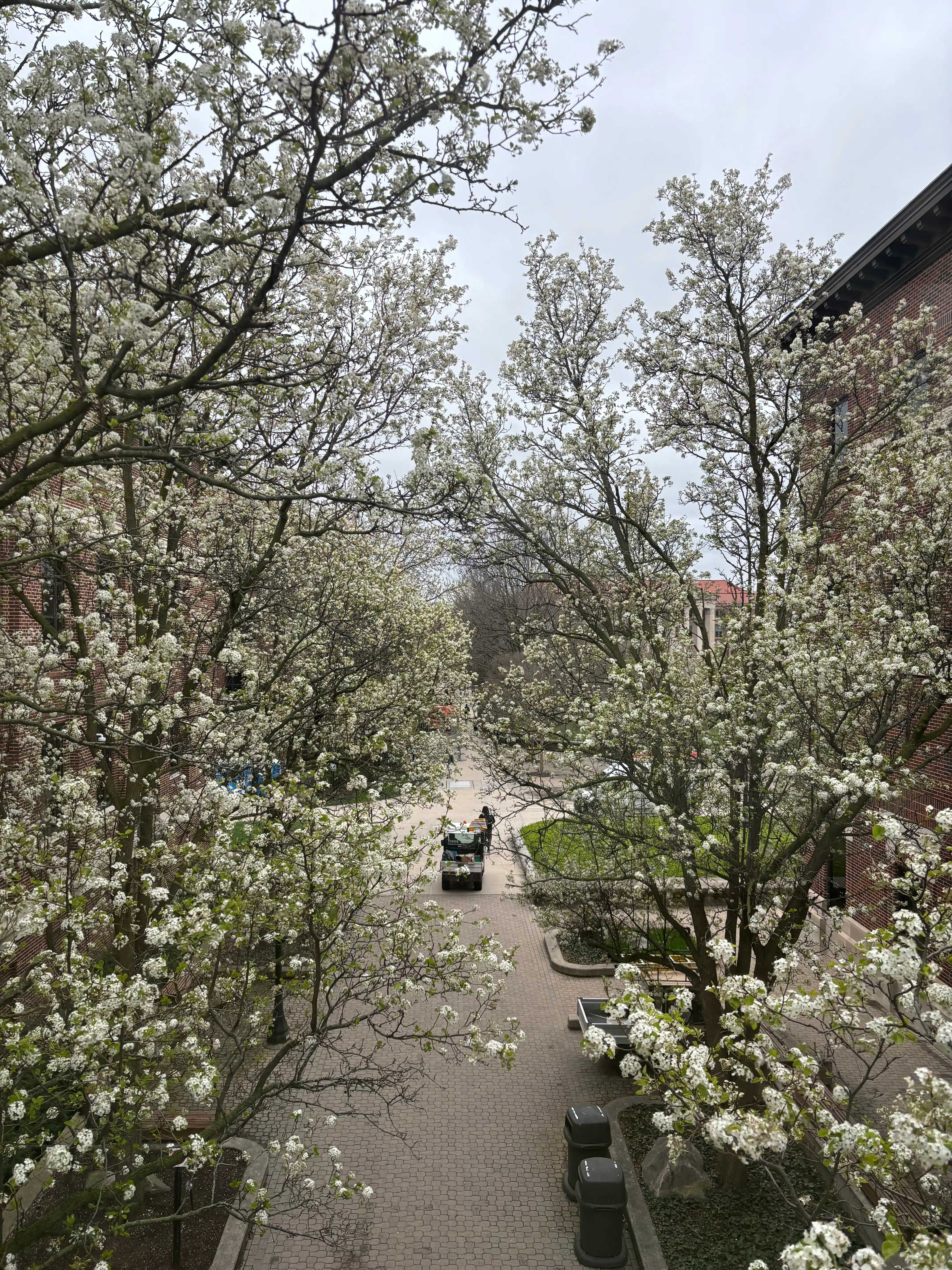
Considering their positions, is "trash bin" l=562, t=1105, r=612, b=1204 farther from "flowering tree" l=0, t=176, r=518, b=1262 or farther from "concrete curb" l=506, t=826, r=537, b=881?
"concrete curb" l=506, t=826, r=537, b=881

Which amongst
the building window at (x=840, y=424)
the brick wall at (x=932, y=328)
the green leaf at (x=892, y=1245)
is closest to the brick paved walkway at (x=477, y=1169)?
the brick wall at (x=932, y=328)

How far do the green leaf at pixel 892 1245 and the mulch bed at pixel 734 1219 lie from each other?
552cm

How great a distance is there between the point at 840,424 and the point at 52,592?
14.5 metres

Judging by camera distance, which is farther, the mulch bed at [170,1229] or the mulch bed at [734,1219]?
the mulch bed at [734,1219]

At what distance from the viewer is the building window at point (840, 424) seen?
37.1ft

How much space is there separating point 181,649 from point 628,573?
6802 millimetres

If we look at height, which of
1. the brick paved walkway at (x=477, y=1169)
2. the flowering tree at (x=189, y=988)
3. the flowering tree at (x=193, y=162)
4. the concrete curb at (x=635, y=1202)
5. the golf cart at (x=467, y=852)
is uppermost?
the flowering tree at (x=193, y=162)

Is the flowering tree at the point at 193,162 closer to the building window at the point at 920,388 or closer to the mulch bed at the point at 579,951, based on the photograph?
the building window at the point at 920,388

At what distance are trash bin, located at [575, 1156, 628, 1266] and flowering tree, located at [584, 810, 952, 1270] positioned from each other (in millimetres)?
2746

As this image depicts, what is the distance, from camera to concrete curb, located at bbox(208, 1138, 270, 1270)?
8.34m

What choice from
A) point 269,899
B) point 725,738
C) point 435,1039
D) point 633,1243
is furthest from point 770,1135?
point 633,1243

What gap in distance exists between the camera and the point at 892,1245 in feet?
11.5

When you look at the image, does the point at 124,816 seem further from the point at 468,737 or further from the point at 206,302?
the point at 468,737

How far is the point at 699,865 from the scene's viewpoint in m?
10.4
